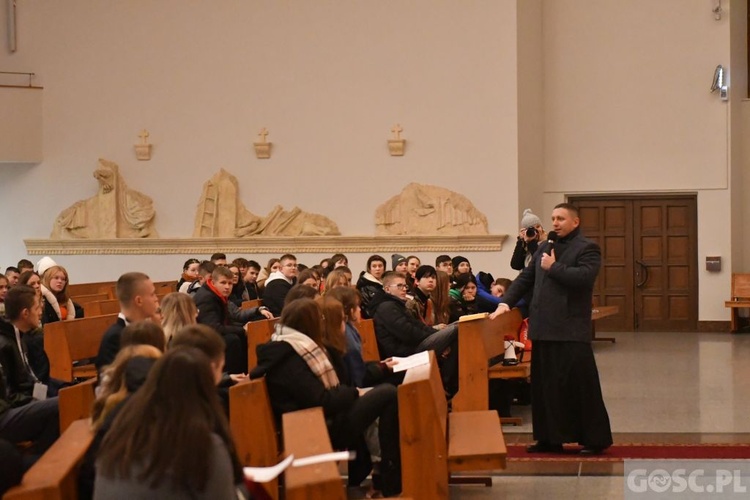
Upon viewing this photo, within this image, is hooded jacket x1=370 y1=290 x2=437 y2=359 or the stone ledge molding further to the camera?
the stone ledge molding

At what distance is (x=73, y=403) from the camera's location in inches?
199

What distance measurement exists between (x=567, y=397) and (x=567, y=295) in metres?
0.65

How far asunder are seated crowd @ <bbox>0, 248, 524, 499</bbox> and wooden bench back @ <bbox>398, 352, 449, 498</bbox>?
2.14 feet

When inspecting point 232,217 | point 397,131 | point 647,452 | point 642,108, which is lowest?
point 647,452

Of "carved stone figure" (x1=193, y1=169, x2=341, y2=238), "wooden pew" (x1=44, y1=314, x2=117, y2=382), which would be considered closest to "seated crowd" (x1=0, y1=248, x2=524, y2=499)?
"wooden pew" (x1=44, y1=314, x2=117, y2=382)

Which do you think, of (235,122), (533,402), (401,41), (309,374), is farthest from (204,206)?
(309,374)

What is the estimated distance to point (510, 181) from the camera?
17469 millimetres


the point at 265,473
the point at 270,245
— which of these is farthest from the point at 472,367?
the point at 270,245

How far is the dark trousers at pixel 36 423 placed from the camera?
5.52 metres

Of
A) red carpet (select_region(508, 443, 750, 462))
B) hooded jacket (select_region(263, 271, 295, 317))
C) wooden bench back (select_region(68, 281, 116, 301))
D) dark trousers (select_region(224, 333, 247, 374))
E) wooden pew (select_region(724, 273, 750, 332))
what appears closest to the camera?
red carpet (select_region(508, 443, 750, 462))

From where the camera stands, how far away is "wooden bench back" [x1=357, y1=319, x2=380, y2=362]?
821cm

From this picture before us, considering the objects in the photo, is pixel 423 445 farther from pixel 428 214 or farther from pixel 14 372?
pixel 428 214

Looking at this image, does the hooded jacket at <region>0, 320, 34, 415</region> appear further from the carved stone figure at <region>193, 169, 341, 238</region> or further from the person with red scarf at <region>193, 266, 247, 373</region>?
the carved stone figure at <region>193, 169, 341, 238</region>

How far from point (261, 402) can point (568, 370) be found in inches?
101
